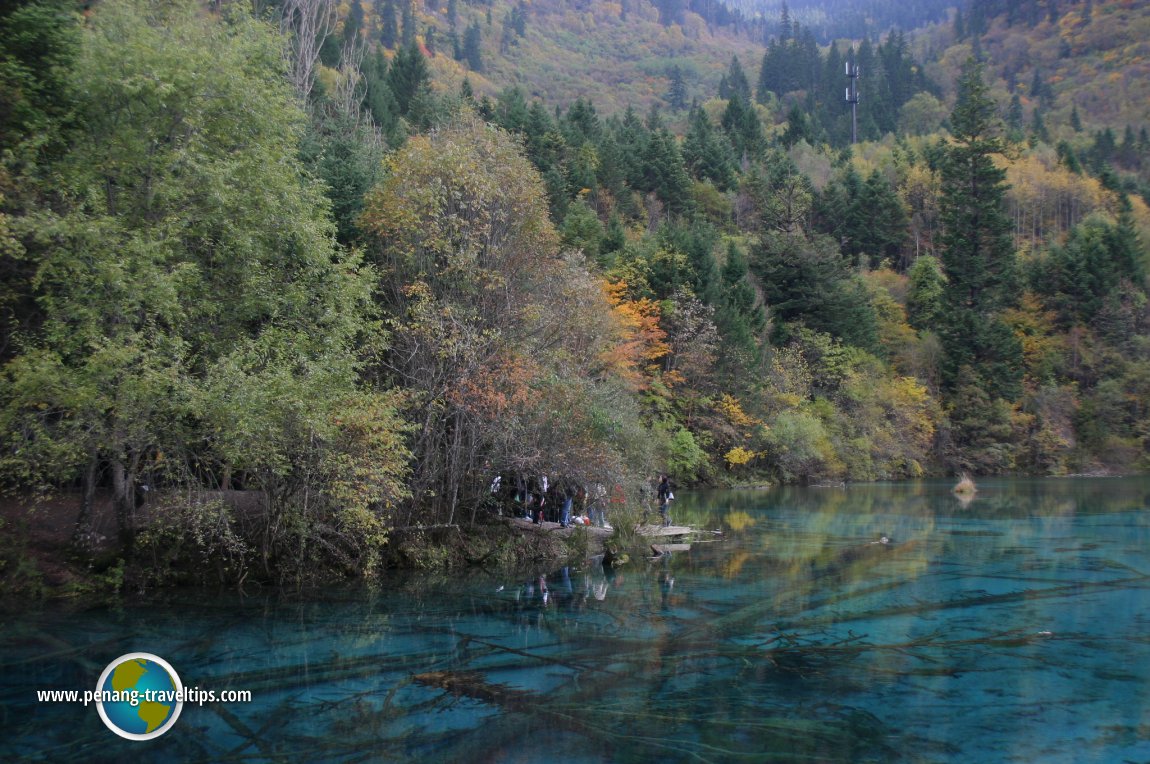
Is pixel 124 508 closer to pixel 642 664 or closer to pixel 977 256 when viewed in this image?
pixel 642 664

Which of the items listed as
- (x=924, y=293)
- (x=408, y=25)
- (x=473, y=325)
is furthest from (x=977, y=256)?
(x=408, y=25)

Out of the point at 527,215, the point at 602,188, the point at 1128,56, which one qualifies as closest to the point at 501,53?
the point at 602,188

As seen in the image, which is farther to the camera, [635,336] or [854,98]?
[854,98]

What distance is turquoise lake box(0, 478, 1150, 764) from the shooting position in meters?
8.94

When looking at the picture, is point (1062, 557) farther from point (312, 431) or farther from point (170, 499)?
point (170, 499)

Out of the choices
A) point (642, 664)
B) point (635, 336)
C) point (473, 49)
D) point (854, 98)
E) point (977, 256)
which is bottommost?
point (642, 664)

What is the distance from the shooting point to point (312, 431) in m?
16.6

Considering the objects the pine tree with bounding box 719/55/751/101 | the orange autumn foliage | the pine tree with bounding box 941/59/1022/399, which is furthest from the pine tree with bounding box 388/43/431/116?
the pine tree with bounding box 719/55/751/101

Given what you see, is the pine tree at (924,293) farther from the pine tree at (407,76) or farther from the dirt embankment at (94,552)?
the dirt embankment at (94,552)

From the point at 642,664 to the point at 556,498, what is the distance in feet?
41.1

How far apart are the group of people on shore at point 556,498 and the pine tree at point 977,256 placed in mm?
49618

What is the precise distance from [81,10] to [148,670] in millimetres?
15737

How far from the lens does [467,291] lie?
2159 cm

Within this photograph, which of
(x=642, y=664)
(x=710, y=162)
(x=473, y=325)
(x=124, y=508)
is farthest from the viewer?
(x=710, y=162)
